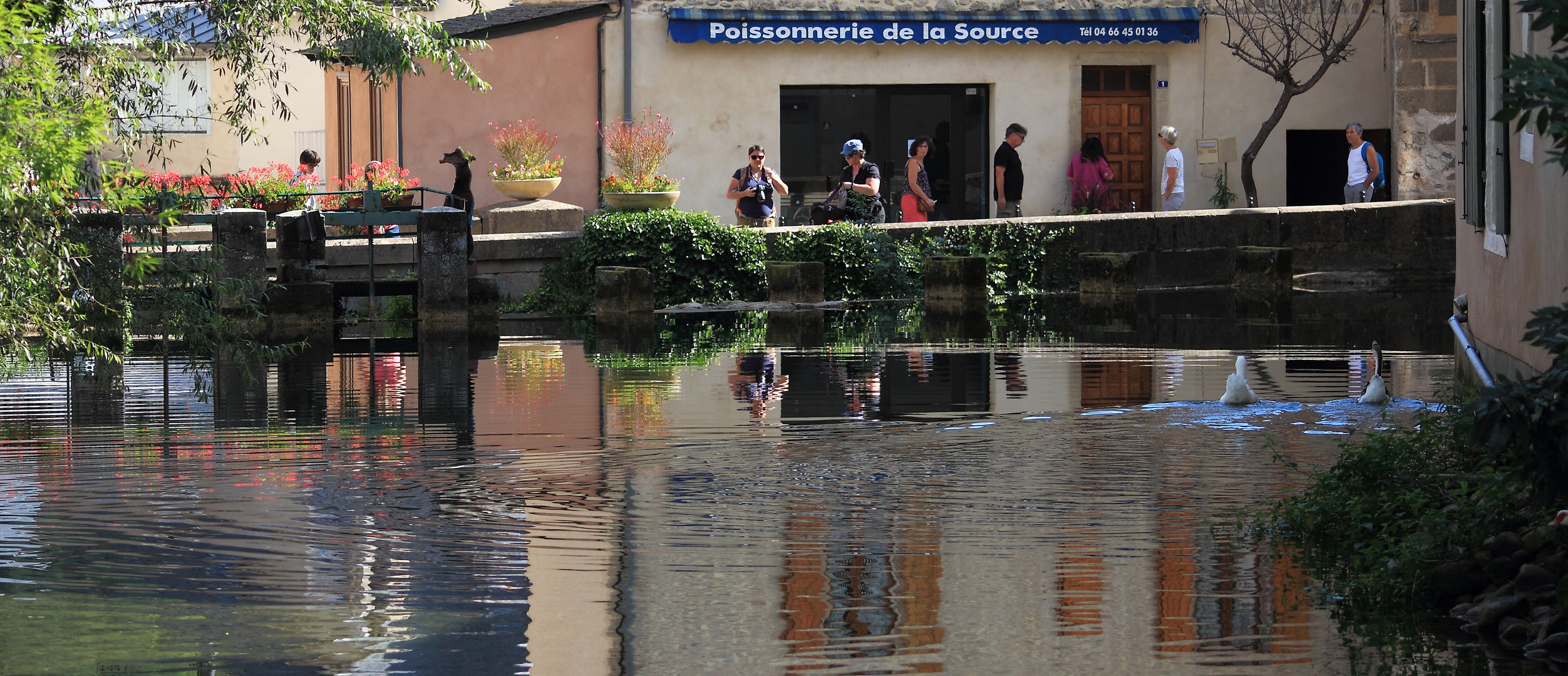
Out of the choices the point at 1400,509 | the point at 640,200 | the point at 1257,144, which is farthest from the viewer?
the point at 1257,144

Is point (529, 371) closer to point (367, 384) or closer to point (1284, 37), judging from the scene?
point (367, 384)

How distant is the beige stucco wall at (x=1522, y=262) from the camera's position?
7496 millimetres

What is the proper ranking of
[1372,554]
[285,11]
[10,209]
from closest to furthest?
[1372,554]
[10,209]
[285,11]

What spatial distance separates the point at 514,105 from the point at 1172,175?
8519 millimetres

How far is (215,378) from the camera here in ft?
39.9

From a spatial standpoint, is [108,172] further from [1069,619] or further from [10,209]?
[1069,619]

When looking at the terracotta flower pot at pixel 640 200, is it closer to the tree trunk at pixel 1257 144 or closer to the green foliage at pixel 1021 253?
the green foliage at pixel 1021 253

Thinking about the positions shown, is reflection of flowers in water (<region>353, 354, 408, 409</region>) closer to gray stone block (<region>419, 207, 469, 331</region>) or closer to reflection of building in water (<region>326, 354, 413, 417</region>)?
reflection of building in water (<region>326, 354, 413, 417</region>)

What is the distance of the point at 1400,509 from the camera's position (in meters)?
6.21

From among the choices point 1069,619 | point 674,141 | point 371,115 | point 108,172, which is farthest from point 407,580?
point 371,115

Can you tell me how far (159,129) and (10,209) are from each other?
12.0 ft

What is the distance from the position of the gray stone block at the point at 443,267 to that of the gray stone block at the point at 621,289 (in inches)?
58.0

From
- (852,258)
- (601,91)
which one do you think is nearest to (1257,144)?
(852,258)

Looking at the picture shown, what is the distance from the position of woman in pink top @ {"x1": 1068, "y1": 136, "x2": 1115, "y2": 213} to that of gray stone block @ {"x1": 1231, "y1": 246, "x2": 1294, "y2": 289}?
3393mm
